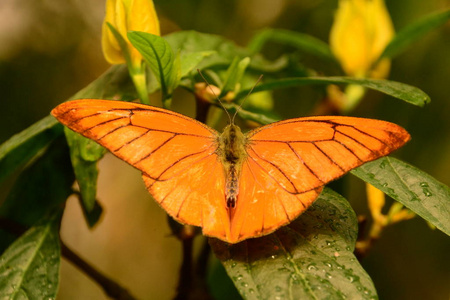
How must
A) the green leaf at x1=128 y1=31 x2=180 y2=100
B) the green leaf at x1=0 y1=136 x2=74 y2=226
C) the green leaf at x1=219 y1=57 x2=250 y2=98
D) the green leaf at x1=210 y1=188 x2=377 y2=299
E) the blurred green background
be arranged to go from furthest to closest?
the blurred green background < the green leaf at x1=0 y1=136 x2=74 y2=226 < the green leaf at x1=219 y1=57 x2=250 y2=98 < the green leaf at x1=128 y1=31 x2=180 y2=100 < the green leaf at x1=210 y1=188 x2=377 y2=299

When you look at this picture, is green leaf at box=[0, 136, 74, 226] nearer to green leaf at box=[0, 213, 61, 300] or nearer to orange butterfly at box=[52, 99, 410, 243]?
green leaf at box=[0, 213, 61, 300]

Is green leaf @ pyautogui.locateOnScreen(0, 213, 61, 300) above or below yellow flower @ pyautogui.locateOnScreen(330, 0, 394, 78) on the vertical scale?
below

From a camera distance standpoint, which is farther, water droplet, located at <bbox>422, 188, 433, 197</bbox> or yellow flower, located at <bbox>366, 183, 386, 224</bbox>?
yellow flower, located at <bbox>366, 183, 386, 224</bbox>

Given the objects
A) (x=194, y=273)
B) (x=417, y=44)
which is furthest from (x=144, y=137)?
(x=417, y=44)

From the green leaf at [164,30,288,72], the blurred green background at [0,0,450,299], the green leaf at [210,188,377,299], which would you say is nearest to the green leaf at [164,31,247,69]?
the green leaf at [164,30,288,72]

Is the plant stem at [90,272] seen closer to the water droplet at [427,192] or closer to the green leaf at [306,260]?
the green leaf at [306,260]

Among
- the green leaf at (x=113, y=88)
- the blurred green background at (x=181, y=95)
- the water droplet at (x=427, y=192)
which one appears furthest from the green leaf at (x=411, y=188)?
the blurred green background at (x=181, y=95)

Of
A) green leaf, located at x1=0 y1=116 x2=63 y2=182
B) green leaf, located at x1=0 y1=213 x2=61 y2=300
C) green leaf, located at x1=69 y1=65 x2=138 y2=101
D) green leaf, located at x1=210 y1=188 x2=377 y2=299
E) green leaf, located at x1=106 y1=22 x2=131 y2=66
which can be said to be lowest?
green leaf, located at x1=0 y1=213 x2=61 y2=300
